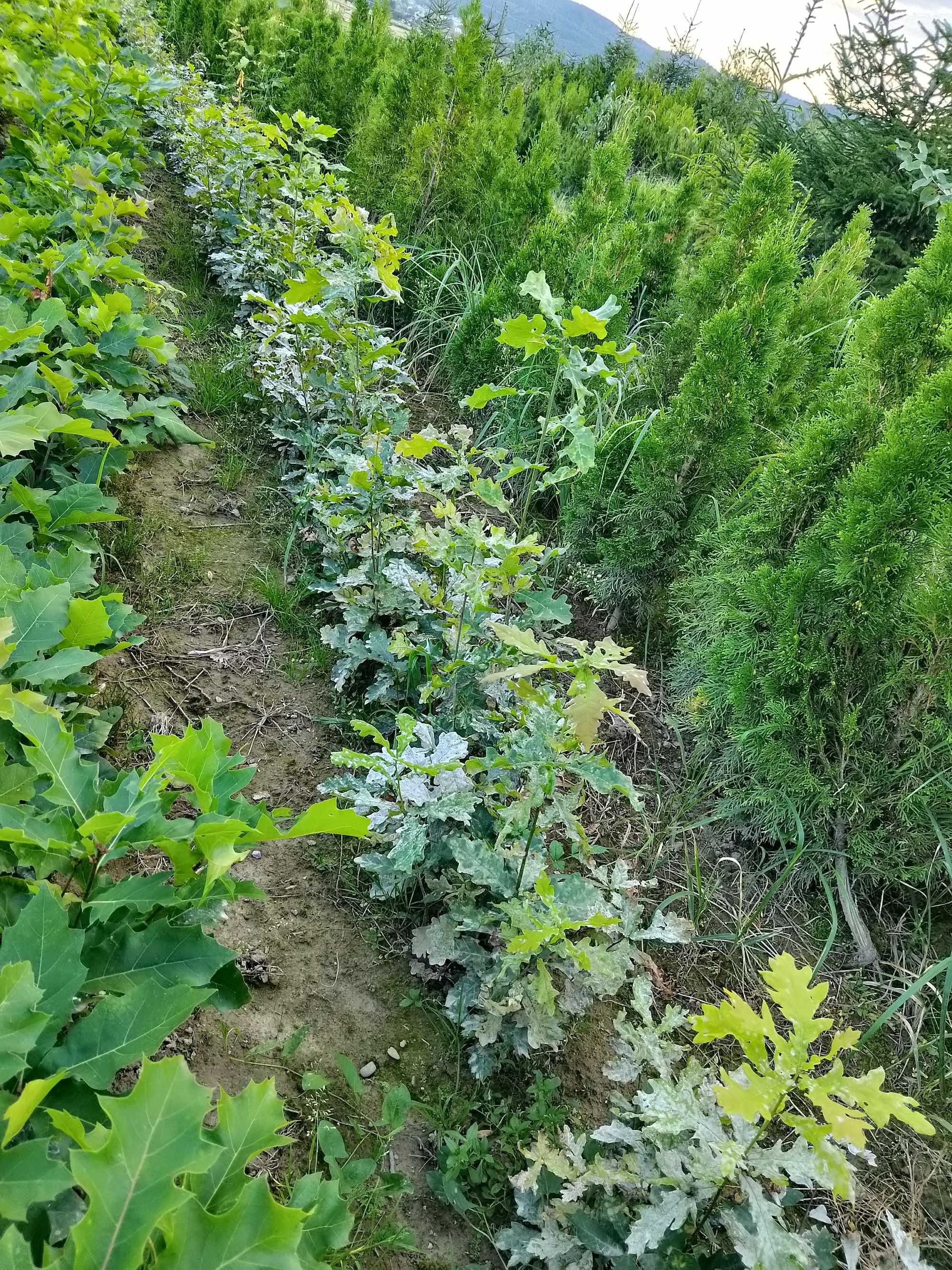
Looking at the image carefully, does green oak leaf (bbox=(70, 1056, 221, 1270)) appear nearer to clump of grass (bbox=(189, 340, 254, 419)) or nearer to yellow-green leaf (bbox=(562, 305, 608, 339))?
yellow-green leaf (bbox=(562, 305, 608, 339))

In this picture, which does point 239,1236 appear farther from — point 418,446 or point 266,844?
point 418,446

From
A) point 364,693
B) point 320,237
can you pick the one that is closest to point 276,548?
point 364,693

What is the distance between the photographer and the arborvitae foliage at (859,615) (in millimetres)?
2012

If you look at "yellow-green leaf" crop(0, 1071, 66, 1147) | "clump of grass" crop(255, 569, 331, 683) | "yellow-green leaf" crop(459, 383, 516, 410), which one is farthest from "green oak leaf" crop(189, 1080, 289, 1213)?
"clump of grass" crop(255, 569, 331, 683)

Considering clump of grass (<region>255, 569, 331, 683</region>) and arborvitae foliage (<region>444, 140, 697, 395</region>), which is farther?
arborvitae foliage (<region>444, 140, 697, 395</region>)

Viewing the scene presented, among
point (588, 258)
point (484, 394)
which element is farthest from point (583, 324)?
point (588, 258)

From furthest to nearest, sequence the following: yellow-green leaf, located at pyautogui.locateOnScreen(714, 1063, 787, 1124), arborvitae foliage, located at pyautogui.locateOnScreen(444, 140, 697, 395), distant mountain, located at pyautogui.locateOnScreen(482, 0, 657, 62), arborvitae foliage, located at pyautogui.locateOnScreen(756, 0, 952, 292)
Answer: distant mountain, located at pyautogui.locateOnScreen(482, 0, 657, 62), arborvitae foliage, located at pyautogui.locateOnScreen(756, 0, 952, 292), arborvitae foliage, located at pyautogui.locateOnScreen(444, 140, 697, 395), yellow-green leaf, located at pyautogui.locateOnScreen(714, 1063, 787, 1124)

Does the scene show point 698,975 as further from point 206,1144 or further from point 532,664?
point 206,1144

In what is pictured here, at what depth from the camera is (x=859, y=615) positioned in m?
2.15

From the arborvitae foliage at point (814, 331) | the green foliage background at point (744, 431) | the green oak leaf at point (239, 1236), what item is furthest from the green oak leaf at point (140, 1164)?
the arborvitae foliage at point (814, 331)

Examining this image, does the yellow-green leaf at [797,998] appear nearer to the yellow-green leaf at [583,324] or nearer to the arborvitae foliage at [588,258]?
the yellow-green leaf at [583,324]

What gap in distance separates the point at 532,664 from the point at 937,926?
1734 millimetres

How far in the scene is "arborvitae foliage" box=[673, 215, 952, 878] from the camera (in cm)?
201

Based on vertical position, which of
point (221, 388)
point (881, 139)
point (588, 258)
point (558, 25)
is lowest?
point (221, 388)
